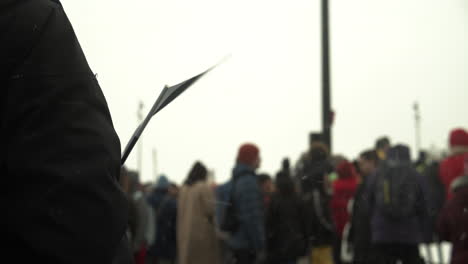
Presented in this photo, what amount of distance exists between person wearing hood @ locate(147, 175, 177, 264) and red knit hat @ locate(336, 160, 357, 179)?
Result: 3.23 metres

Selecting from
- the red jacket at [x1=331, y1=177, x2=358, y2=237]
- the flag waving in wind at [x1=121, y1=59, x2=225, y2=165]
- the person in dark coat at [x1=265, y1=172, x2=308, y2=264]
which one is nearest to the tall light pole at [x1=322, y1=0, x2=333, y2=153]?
the red jacket at [x1=331, y1=177, x2=358, y2=237]

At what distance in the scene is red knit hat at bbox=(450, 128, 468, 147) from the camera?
25.1 ft

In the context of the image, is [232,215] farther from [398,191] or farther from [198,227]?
[398,191]

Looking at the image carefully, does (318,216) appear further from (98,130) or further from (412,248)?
(98,130)

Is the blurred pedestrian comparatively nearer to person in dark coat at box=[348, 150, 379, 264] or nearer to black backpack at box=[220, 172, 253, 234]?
black backpack at box=[220, 172, 253, 234]

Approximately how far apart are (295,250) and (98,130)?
7188 mm

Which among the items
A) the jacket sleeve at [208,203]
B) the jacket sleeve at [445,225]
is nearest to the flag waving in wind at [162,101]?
the jacket sleeve at [445,225]

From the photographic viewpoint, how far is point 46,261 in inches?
42.8

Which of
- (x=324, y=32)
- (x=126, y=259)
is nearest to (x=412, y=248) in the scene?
(x=324, y=32)

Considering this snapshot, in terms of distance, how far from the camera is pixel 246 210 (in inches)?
302

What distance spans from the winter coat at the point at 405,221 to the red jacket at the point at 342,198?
185cm

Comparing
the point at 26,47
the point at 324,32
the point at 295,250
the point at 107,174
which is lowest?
the point at 295,250

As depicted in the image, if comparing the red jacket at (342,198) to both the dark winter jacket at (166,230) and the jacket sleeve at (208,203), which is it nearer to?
the jacket sleeve at (208,203)

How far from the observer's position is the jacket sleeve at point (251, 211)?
301 inches
